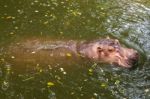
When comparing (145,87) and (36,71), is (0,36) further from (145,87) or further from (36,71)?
(145,87)

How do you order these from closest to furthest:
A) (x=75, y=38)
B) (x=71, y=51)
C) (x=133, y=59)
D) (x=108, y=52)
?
(x=133, y=59), (x=108, y=52), (x=71, y=51), (x=75, y=38)

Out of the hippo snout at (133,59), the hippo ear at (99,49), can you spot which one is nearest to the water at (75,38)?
the hippo snout at (133,59)

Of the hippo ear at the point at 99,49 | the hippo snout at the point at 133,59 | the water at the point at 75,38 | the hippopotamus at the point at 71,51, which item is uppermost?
the hippo snout at the point at 133,59

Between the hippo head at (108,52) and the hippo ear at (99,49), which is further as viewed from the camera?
the hippo ear at (99,49)

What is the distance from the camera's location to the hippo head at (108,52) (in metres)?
10.4

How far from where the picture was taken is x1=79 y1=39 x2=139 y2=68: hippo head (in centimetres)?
1036

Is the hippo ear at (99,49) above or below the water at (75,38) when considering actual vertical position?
above

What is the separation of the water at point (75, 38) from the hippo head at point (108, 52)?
0.27 meters

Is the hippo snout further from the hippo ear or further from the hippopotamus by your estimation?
the hippo ear

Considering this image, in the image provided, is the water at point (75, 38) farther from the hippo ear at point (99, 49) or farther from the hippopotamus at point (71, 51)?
the hippo ear at point (99, 49)

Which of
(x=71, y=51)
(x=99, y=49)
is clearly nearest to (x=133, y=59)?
(x=99, y=49)

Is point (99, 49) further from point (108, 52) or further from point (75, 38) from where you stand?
point (75, 38)

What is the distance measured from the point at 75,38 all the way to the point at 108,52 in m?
1.88

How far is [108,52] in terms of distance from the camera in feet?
35.0
